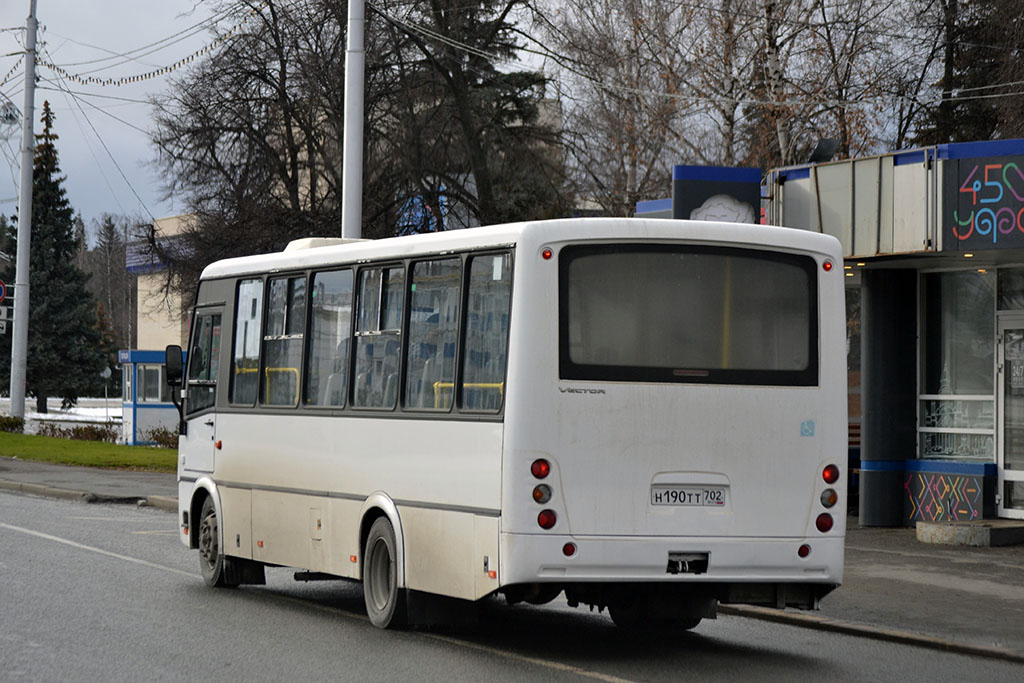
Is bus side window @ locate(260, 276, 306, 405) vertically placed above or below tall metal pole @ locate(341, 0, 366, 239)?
below

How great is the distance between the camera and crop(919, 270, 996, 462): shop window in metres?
19.5

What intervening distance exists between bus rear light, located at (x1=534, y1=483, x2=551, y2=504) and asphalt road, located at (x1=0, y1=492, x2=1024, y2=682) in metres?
1.02

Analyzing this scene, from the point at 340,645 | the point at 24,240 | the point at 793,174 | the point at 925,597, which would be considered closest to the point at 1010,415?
the point at 793,174

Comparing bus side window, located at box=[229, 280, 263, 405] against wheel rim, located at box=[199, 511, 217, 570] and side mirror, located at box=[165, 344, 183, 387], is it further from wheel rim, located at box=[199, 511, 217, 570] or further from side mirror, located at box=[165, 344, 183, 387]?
wheel rim, located at box=[199, 511, 217, 570]

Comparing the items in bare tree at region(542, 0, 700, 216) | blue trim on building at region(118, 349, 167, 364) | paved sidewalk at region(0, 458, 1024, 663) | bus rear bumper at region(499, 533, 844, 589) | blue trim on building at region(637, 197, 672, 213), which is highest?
bare tree at region(542, 0, 700, 216)

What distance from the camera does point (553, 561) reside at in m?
9.84

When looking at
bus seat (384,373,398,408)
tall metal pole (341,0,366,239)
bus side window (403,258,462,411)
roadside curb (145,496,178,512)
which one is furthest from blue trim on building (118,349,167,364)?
bus side window (403,258,462,411)

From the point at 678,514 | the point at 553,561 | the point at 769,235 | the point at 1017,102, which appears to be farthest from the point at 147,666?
the point at 1017,102

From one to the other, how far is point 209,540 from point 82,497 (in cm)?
1190

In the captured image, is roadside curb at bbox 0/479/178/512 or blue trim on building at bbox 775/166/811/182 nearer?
blue trim on building at bbox 775/166/811/182

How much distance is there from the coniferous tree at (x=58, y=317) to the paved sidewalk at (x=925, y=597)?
2215 inches

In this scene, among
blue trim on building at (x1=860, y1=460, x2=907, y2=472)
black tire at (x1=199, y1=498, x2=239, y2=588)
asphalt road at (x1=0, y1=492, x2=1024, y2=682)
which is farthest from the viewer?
blue trim on building at (x1=860, y1=460, x2=907, y2=472)

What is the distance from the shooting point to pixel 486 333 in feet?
34.2

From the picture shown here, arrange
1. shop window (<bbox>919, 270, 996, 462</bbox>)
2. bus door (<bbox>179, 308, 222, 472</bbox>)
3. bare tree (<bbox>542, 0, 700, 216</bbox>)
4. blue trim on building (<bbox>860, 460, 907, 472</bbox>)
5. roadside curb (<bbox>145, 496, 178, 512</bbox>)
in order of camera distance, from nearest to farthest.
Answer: bus door (<bbox>179, 308, 222, 472</bbox>)
shop window (<bbox>919, 270, 996, 462</bbox>)
blue trim on building (<bbox>860, 460, 907, 472</bbox>)
roadside curb (<bbox>145, 496, 178, 512</bbox>)
bare tree (<bbox>542, 0, 700, 216</bbox>)
